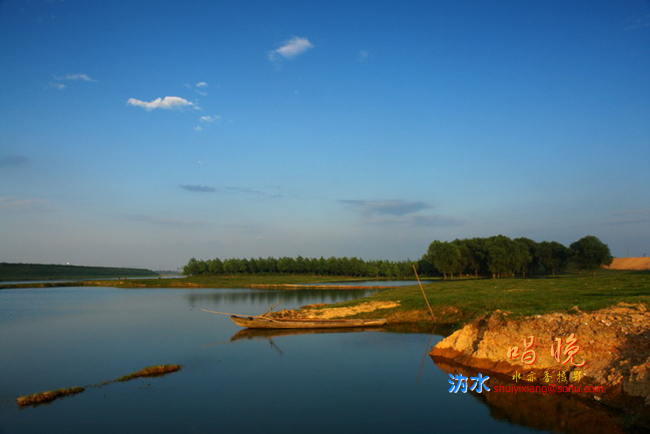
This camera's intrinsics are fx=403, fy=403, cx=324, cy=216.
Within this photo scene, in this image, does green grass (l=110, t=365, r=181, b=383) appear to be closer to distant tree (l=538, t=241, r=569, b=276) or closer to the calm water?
the calm water

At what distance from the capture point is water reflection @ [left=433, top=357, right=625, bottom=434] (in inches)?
602

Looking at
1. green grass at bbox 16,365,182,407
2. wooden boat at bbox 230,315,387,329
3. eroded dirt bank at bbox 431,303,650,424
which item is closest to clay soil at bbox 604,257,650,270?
wooden boat at bbox 230,315,387,329

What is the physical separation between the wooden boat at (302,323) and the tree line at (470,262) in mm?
63790

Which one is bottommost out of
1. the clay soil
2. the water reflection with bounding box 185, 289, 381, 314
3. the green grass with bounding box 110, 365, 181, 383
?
the water reflection with bounding box 185, 289, 381, 314

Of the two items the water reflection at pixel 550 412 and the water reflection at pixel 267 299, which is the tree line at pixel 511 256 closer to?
the water reflection at pixel 267 299

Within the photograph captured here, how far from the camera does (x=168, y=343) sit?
33.5 m

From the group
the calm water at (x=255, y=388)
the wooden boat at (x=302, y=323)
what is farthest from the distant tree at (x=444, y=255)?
the calm water at (x=255, y=388)

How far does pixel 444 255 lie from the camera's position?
11888 cm

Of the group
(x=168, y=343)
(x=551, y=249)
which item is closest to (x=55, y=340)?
(x=168, y=343)

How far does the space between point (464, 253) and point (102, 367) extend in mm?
118980

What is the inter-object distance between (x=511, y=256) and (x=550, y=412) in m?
111

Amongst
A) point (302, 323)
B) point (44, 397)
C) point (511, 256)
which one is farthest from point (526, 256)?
point (44, 397)

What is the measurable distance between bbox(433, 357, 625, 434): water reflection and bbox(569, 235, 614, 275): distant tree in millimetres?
116413

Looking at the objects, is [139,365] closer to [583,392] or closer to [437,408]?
[437,408]
